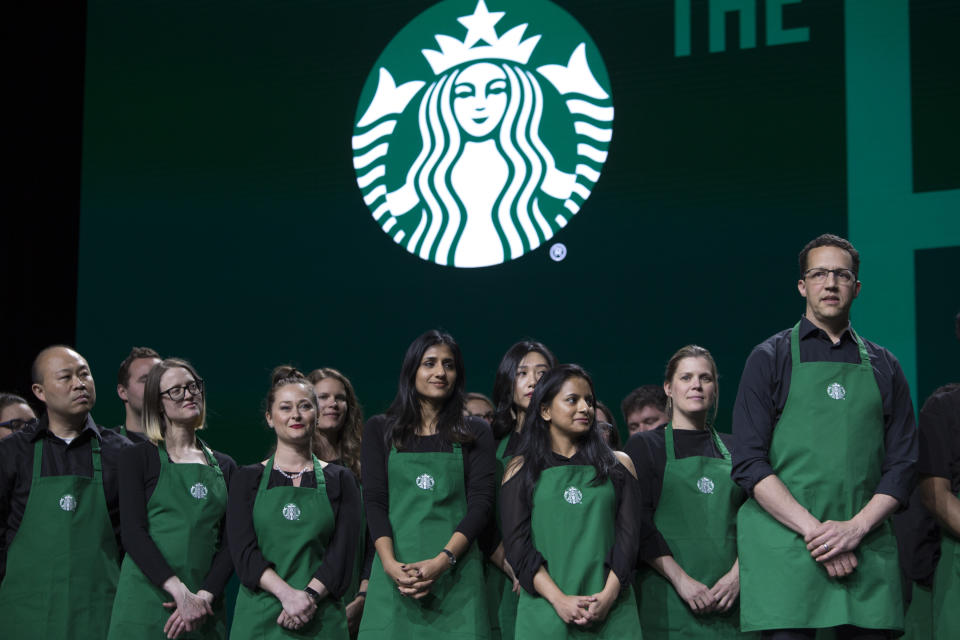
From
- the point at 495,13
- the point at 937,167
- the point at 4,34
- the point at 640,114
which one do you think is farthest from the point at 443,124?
the point at 4,34

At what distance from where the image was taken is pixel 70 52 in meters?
6.63

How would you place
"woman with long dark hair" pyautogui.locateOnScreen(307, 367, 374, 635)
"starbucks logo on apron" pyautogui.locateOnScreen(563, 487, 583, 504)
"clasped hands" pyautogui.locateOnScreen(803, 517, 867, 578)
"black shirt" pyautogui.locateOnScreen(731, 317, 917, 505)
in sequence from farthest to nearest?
"woman with long dark hair" pyautogui.locateOnScreen(307, 367, 374, 635) → "starbucks logo on apron" pyautogui.locateOnScreen(563, 487, 583, 504) → "black shirt" pyautogui.locateOnScreen(731, 317, 917, 505) → "clasped hands" pyautogui.locateOnScreen(803, 517, 867, 578)

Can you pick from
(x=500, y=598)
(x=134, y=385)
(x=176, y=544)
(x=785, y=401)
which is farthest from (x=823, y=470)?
(x=134, y=385)

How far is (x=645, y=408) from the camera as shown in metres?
4.63

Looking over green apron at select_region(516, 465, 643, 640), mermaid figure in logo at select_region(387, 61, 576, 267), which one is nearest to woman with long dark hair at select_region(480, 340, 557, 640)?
green apron at select_region(516, 465, 643, 640)

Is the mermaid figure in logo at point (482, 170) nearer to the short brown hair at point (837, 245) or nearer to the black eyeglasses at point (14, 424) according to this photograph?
the black eyeglasses at point (14, 424)

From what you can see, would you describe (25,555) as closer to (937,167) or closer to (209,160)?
(209,160)

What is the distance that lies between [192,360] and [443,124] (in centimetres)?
191

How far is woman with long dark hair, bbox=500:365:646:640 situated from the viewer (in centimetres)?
318

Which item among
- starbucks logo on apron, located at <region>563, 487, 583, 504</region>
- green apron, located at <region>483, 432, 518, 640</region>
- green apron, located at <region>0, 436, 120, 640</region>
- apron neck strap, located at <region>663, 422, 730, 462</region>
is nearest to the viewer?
starbucks logo on apron, located at <region>563, 487, 583, 504</region>

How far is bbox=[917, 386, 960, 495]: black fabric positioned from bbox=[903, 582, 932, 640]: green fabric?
59cm

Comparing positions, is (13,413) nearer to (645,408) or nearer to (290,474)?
(290,474)

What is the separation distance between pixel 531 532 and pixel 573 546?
0.14 m

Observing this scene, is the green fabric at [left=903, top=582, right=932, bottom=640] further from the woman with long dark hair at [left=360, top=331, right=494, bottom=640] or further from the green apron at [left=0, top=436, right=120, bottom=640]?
the green apron at [left=0, top=436, right=120, bottom=640]
